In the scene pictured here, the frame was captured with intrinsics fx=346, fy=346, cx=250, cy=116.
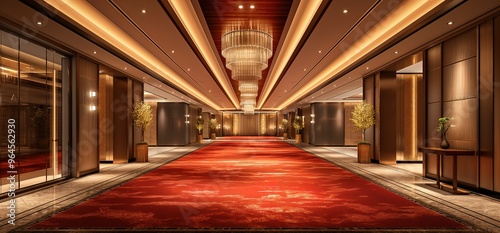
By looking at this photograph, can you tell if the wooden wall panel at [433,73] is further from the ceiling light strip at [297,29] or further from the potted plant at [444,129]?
the ceiling light strip at [297,29]

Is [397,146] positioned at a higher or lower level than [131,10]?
lower

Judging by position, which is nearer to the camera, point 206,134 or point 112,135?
point 112,135

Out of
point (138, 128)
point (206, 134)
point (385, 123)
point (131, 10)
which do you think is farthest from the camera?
point (206, 134)

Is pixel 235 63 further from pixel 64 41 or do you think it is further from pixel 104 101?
pixel 104 101

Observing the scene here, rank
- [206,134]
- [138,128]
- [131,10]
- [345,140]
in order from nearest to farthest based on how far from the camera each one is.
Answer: [131,10] < [138,128] < [345,140] < [206,134]

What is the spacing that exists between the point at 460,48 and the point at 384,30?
1661mm

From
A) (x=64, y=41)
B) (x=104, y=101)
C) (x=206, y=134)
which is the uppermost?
(x=64, y=41)

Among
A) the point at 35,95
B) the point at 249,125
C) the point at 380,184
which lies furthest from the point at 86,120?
the point at 249,125

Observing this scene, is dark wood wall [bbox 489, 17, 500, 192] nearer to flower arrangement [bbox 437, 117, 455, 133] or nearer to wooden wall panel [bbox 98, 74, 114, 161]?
flower arrangement [bbox 437, 117, 455, 133]

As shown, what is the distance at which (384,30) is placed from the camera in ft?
25.9

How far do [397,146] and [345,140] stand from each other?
10.1 meters

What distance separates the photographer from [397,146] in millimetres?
11195

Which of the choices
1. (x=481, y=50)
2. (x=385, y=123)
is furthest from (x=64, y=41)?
(x=385, y=123)

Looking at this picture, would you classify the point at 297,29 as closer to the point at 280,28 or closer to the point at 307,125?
the point at 280,28
